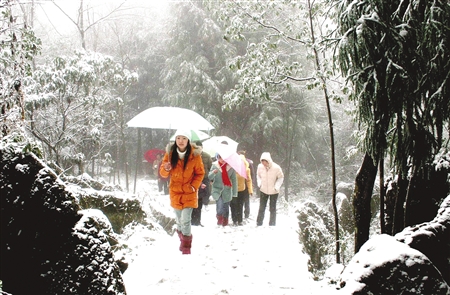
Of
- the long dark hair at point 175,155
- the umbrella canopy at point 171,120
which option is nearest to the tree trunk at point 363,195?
the long dark hair at point 175,155

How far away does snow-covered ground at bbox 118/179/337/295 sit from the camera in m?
4.34

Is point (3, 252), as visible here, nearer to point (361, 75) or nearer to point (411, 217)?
point (361, 75)

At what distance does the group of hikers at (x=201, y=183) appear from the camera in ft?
17.6

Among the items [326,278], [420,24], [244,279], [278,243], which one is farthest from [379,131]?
[278,243]

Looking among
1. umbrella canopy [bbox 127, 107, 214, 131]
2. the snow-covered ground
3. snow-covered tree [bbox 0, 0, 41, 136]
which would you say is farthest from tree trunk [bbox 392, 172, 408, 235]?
umbrella canopy [bbox 127, 107, 214, 131]

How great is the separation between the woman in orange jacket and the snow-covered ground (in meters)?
0.70

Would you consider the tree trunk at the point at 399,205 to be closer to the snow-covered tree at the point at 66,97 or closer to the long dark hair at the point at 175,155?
the long dark hair at the point at 175,155

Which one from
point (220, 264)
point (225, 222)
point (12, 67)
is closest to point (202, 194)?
point (225, 222)

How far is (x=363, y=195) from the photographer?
18.0 feet

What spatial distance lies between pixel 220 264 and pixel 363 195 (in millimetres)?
2509

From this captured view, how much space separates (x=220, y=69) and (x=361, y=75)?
56.4 feet

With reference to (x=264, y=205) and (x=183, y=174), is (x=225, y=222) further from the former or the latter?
(x=183, y=174)

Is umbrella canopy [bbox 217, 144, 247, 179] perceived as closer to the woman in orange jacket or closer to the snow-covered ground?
the snow-covered ground

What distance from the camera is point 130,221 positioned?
6.83 metres
